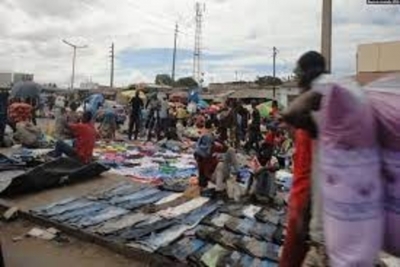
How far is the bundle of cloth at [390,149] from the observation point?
295cm

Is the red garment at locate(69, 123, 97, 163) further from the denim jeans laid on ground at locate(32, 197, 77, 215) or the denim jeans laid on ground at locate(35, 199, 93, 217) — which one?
the denim jeans laid on ground at locate(35, 199, 93, 217)

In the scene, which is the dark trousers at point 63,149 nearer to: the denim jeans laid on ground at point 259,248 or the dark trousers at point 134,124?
the denim jeans laid on ground at point 259,248

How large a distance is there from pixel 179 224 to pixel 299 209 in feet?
15.1

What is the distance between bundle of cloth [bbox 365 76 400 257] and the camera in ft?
9.68

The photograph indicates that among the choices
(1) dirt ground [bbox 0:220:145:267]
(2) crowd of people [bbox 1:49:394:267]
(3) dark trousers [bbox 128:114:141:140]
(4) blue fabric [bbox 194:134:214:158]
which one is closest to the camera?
(2) crowd of people [bbox 1:49:394:267]

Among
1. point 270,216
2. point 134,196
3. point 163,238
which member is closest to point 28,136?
point 134,196

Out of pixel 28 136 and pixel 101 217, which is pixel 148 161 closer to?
pixel 28 136

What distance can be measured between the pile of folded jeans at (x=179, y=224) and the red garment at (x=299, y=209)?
9.03 ft

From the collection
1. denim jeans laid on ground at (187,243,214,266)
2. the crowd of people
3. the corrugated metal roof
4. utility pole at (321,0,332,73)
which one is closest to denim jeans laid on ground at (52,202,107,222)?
the crowd of people

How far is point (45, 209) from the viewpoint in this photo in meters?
9.78

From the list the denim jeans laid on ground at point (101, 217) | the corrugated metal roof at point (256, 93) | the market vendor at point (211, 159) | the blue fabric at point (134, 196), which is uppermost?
the corrugated metal roof at point (256, 93)

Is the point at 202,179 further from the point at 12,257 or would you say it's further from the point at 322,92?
the point at 322,92

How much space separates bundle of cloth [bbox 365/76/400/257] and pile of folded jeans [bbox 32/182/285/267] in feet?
13.6

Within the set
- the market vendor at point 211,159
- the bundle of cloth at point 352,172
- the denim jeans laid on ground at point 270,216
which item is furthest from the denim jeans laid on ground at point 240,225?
the bundle of cloth at point 352,172
